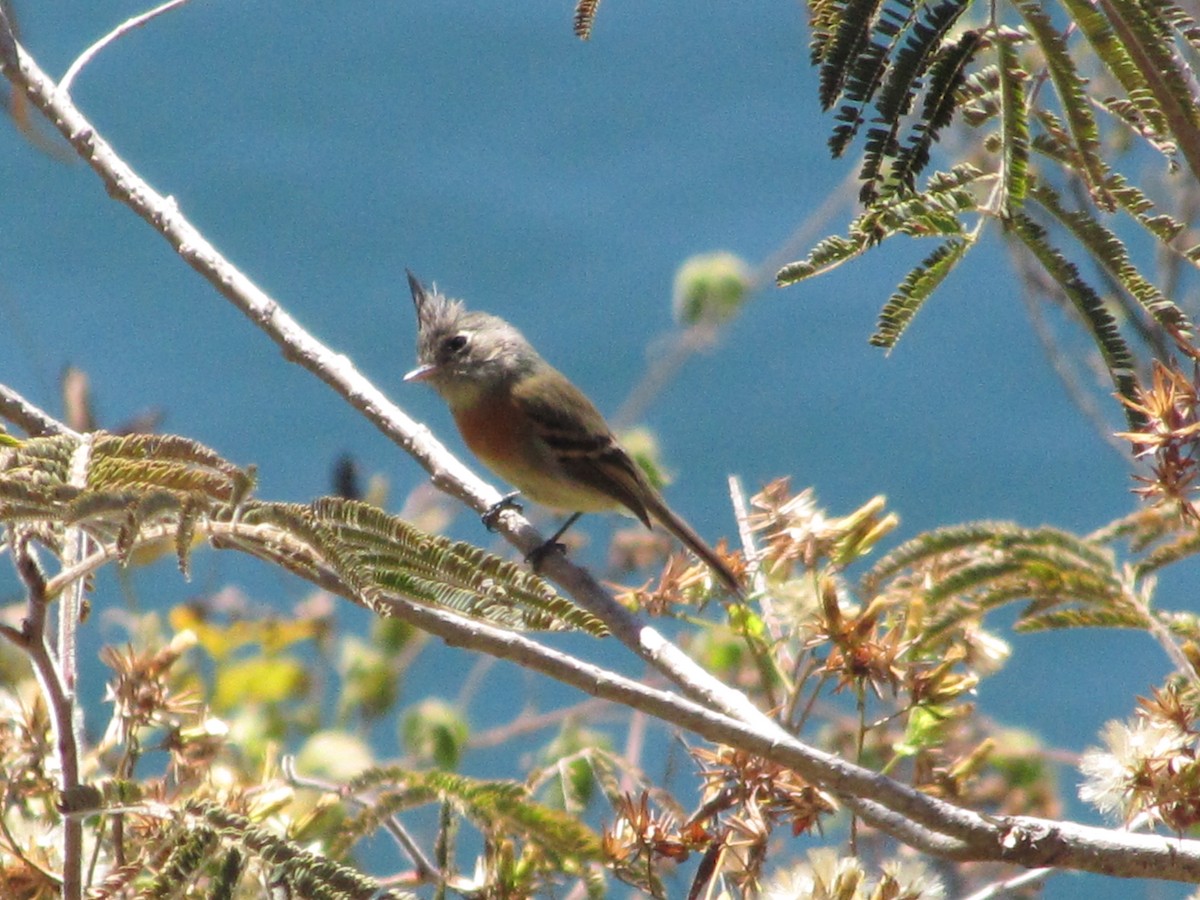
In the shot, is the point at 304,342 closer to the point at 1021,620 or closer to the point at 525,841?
the point at 525,841

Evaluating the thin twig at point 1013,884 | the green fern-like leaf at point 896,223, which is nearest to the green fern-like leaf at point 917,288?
the green fern-like leaf at point 896,223

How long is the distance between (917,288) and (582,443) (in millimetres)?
2887

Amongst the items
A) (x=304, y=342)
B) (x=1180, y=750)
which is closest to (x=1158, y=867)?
(x=1180, y=750)

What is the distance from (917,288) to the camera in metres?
1.75

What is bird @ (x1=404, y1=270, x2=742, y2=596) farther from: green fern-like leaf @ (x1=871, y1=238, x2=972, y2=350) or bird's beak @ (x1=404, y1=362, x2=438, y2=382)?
green fern-like leaf @ (x1=871, y1=238, x2=972, y2=350)

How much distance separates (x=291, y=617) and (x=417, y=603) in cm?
274

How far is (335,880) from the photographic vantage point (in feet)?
4.42

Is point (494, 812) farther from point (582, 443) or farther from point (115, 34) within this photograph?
point (582, 443)

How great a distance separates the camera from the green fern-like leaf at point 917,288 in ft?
5.67

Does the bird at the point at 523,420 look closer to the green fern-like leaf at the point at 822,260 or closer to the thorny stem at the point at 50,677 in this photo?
the green fern-like leaf at the point at 822,260

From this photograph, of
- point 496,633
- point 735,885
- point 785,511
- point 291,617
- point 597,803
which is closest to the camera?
point 496,633

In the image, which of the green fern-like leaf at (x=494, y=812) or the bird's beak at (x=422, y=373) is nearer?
the green fern-like leaf at (x=494, y=812)

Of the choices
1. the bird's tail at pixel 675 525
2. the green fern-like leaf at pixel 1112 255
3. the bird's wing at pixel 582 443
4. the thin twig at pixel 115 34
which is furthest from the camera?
the bird's wing at pixel 582 443

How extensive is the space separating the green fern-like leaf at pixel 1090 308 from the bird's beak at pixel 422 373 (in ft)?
10.2
